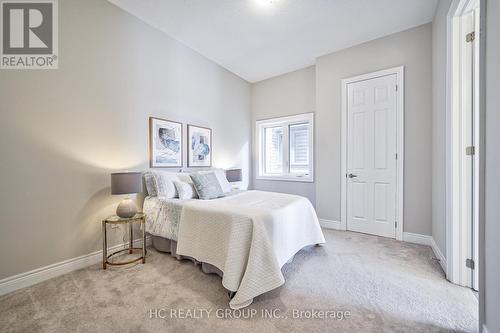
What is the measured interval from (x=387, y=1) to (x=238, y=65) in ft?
8.21

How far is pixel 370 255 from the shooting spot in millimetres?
2453

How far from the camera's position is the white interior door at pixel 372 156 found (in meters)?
3.01

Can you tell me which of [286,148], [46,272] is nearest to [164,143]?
[46,272]

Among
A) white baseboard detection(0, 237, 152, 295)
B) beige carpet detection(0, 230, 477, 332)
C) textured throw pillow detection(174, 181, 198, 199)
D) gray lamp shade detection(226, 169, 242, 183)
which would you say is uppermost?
gray lamp shade detection(226, 169, 242, 183)

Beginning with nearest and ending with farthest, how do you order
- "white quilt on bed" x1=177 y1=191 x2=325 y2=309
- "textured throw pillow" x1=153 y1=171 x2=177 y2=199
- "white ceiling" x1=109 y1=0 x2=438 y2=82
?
"white quilt on bed" x1=177 y1=191 x2=325 y2=309, "white ceiling" x1=109 y1=0 x2=438 y2=82, "textured throw pillow" x1=153 y1=171 x2=177 y2=199

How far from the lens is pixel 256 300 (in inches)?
64.9

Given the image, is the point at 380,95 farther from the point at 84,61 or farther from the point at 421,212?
the point at 84,61

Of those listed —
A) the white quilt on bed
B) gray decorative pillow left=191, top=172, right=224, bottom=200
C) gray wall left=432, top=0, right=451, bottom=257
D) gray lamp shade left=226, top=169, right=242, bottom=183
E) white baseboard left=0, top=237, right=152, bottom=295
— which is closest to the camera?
the white quilt on bed

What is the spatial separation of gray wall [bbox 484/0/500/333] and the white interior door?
1.98 m

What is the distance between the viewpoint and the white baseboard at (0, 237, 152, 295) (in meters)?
1.75

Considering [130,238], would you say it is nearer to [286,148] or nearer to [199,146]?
[199,146]

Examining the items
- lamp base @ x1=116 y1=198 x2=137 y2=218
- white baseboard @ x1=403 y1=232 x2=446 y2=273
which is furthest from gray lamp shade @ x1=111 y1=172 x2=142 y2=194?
white baseboard @ x1=403 y1=232 x2=446 y2=273

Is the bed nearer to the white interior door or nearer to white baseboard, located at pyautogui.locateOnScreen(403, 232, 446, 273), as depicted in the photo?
the white interior door

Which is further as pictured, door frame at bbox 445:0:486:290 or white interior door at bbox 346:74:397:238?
white interior door at bbox 346:74:397:238
